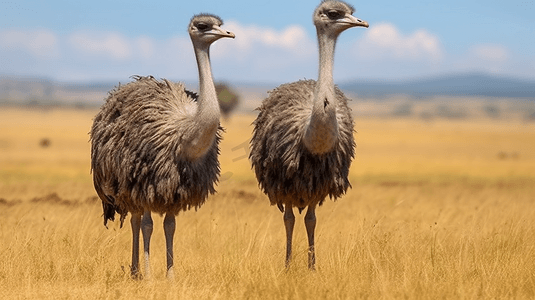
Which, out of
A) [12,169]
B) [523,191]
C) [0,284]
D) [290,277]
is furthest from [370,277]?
[12,169]

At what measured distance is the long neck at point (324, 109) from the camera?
8406 millimetres

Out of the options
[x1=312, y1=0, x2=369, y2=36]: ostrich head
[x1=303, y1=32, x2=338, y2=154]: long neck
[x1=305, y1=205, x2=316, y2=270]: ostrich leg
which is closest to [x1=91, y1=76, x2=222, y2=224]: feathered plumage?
[x1=303, y1=32, x2=338, y2=154]: long neck

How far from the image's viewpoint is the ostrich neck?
8.05m

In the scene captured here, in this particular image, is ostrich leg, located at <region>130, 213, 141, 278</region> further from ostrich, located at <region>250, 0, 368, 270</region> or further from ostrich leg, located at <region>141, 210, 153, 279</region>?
ostrich, located at <region>250, 0, 368, 270</region>

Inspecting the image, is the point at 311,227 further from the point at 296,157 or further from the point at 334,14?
A: the point at 334,14

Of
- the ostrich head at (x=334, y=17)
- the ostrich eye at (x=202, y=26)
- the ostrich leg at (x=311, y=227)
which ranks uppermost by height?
the ostrich head at (x=334, y=17)

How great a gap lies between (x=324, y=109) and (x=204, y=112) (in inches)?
49.0

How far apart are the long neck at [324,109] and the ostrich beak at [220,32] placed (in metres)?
1.05

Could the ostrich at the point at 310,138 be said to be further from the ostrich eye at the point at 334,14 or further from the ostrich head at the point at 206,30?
the ostrich head at the point at 206,30

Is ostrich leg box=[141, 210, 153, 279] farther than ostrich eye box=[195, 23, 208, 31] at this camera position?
Yes

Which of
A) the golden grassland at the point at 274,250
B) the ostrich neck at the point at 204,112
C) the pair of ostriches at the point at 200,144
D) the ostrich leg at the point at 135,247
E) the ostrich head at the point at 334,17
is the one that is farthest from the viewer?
the ostrich leg at the point at 135,247

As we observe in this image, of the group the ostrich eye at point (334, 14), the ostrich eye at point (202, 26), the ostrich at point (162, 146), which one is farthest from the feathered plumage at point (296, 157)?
the ostrich eye at point (202, 26)

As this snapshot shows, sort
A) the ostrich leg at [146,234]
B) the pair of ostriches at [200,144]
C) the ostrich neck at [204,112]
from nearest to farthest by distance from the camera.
Answer: the ostrich neck at [204,112]
the pair of ostriches at [200,144]
the ostrich leg at [146,234]

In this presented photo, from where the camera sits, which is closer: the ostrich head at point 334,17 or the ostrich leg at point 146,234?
the ostrich leg at point 146,234
